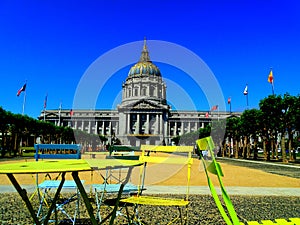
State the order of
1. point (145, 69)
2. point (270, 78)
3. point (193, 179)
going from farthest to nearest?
1. point (145, 69)
2. point (270, 78)
3. point (193, 179)

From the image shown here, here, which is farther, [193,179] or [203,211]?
[193,179]

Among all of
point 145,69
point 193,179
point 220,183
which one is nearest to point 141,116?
point 145,69

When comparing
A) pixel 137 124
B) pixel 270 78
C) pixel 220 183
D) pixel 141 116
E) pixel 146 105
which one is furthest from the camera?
pixel 141 116

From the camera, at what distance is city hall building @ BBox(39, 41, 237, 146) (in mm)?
94188

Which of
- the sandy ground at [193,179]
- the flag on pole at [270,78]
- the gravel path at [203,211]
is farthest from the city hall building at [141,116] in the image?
the gravel path at [203,211]

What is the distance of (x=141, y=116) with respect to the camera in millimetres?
95812

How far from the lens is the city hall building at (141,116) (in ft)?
309

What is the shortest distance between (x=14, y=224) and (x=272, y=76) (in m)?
36.5

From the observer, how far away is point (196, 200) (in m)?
6.50

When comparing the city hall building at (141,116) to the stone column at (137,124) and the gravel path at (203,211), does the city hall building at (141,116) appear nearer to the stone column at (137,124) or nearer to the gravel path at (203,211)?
the stone column at (137,124)

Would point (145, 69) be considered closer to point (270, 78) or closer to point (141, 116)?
point (141, 116)

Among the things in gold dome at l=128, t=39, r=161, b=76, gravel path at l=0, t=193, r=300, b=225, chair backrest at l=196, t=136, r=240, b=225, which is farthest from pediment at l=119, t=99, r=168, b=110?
chair backrest at l=196, t=136, r=240, b=225

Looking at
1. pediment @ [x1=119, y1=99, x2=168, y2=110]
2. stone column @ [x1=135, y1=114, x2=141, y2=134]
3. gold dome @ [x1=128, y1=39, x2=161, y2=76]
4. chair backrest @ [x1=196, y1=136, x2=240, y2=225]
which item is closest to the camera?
chair backrest @ [x1=196, y1=136, x2=240, y2=225]

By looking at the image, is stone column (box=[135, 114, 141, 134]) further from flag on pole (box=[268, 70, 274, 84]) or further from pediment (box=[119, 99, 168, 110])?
flag on pole (box=[268, 70, 274, 84])
